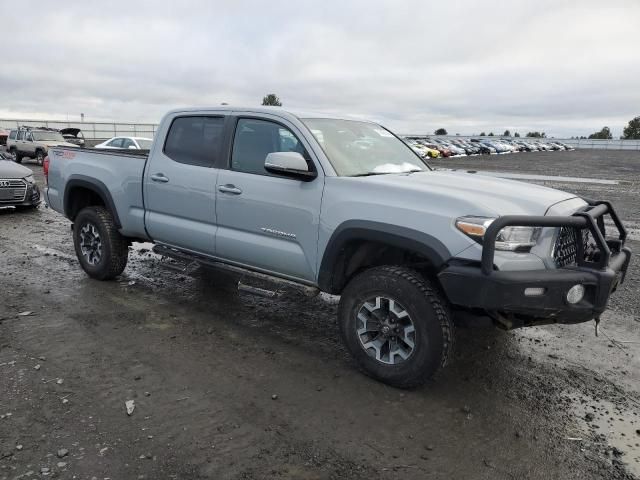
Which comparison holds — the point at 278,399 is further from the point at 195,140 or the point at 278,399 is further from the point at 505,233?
the point at 195,140

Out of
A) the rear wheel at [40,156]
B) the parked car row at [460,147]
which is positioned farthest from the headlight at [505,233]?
the parked car row at [460,147]

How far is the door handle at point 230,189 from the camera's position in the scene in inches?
175

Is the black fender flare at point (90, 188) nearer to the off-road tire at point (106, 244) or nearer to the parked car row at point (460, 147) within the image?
the off-road tire at point (106, 244)

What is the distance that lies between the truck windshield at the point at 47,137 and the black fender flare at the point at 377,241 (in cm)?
2345

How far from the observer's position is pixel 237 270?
460cm

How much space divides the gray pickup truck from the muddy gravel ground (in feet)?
1.54

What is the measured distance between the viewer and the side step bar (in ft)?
13.6

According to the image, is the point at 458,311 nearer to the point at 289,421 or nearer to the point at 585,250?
the point at 585,250

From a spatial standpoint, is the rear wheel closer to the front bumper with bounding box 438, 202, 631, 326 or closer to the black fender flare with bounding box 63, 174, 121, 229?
the black fender flare with bounding box 63, 174, 121, 229

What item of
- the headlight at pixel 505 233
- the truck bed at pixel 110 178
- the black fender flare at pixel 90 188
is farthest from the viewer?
the black fender flare at pixel 90 188

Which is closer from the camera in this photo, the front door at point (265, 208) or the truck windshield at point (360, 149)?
the front door at point (265, 208)

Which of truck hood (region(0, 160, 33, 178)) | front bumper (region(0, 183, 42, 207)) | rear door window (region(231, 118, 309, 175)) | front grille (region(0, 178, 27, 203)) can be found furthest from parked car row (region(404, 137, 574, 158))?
rear door window (region(231, 118, 309, 175))

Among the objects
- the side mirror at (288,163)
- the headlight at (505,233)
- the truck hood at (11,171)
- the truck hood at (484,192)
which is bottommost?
the truck hood at (11,171)

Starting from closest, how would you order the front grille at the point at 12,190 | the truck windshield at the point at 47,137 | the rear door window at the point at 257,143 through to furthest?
1. the rear door window at the point at 257,143
2. the front grille at the point at 12,190
3. the truck windshield at the point at 47,137
